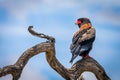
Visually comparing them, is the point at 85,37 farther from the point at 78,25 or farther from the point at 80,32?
the point at 78,25

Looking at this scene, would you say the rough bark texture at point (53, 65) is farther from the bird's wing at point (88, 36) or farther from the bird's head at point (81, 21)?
the bird's head at point (81, 21)

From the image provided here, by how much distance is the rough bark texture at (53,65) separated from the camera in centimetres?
914

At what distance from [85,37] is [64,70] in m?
1.13

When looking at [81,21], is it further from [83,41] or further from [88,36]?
[83,41]

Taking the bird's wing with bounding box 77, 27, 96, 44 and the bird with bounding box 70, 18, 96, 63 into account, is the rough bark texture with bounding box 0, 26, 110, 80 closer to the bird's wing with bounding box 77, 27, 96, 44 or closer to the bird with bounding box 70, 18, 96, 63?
the bird with bounding box 70, 18, 96, 63

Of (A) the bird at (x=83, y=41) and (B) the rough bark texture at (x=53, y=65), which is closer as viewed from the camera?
(B) the rough bark texture at (x=53, y=65)

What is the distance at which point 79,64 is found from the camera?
34.7ft

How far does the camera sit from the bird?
10.4 meters

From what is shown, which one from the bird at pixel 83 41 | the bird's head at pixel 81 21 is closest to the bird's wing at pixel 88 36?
the bird at pixel 83 41

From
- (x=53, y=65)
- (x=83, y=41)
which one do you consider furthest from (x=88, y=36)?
(x=53, y=65)

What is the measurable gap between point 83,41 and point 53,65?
1.17m

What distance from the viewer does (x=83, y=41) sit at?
34.9 ft

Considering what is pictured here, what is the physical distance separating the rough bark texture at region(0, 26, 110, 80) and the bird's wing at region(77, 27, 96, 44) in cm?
49

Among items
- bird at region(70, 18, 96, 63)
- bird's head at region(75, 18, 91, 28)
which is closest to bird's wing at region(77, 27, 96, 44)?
bird at region(70, 18, 96, 63)
